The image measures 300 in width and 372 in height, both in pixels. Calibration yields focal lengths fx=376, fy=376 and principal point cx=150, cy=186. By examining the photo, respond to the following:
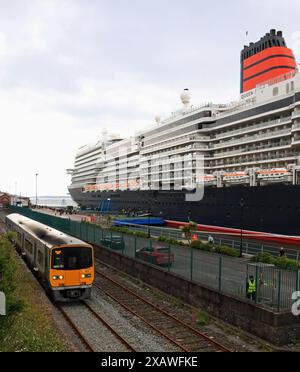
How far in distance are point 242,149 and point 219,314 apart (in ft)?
94.4

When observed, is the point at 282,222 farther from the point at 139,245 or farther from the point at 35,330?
the point at 35,330

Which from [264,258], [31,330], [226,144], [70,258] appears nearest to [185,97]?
[226,144]

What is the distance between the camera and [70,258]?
16.7m

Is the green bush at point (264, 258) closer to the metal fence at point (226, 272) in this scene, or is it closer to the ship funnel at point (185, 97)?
the metal fence at point (226, 272)

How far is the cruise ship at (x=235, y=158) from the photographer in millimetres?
33375

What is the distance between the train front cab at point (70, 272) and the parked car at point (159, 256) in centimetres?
456

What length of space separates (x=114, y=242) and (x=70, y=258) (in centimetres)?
1060

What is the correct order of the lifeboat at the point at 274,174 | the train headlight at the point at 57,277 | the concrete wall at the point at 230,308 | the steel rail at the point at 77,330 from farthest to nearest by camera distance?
1. the lifeboat at the point at 274,174
2. the train headlight at the point at 57,277
3. the concrete wall at the point at 230,308
4. the steel rail at the point at 77,330

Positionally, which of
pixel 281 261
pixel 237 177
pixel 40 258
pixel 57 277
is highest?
pixel 237 177

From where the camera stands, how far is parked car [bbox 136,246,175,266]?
65.7 ft

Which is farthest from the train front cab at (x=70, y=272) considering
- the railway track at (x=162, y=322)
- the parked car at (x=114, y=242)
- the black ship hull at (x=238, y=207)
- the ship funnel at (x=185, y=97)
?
the ship funnel at (x=185, y=97)

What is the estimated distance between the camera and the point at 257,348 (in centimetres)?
1192

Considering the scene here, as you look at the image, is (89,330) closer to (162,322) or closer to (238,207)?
(162,322)
